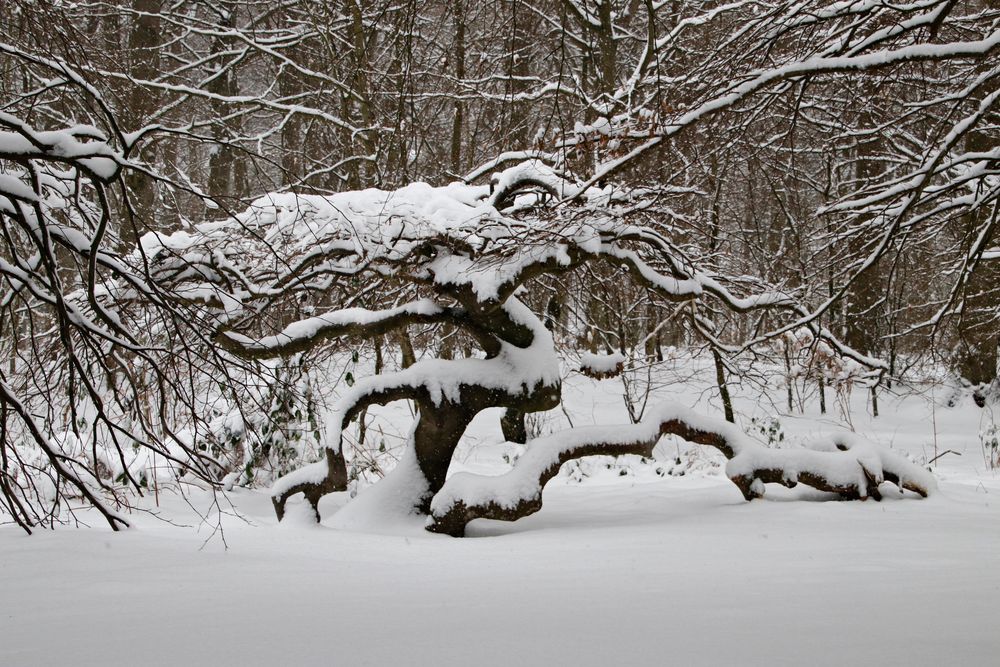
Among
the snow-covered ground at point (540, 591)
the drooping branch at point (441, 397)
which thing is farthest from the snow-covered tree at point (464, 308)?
the snow-covered ground at point (540, 591)

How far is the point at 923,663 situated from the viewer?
6.84ft

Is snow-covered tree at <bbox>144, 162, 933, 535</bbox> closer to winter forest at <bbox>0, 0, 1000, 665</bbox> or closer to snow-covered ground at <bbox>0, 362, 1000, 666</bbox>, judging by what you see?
winter forest at <bbox>0, 0, 1000, 665</bbox>

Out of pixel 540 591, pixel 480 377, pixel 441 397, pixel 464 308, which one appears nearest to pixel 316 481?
pixel 441 397

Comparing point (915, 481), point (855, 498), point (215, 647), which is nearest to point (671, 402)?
point (855, 498)

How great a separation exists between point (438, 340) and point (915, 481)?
523 cm

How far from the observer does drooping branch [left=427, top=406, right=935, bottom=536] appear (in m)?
5.48

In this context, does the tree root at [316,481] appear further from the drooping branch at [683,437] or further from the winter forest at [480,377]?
the drooping branch at [683,437]

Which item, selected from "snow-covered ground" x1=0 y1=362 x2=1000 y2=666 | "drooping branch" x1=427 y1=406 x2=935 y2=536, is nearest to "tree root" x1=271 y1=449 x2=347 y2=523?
"snow-covered ground" x1=0 y1=362 x2=1000 y2=666

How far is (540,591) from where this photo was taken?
3.15 metres

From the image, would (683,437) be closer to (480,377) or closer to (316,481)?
(480,377)

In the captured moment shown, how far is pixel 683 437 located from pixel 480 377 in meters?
1.66

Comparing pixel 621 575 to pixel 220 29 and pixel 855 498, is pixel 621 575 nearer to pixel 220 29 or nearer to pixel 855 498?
pixel 855 498

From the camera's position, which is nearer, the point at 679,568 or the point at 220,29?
the point at 679,568

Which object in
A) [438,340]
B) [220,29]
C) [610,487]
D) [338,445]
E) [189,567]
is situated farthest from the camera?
[220,29]
